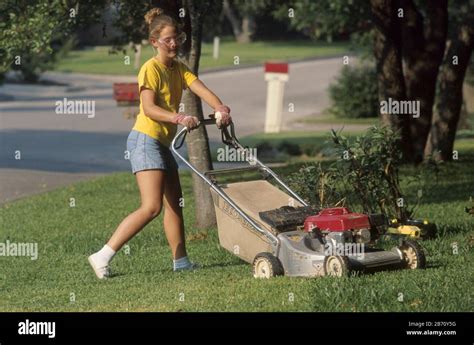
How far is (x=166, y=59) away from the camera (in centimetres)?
1003

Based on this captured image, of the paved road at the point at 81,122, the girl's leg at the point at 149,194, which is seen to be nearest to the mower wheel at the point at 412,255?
the girl's leg at the point at 149,194

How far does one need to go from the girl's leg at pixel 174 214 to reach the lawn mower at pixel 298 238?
261 millimetres

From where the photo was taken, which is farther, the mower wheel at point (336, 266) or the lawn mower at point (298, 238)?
the lawn mower at point (298, 238)

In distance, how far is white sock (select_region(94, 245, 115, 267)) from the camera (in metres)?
10.2

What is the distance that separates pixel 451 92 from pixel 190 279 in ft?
33.5

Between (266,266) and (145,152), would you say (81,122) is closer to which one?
(145,152)

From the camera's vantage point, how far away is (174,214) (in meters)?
10.4

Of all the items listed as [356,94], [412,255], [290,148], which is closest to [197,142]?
[412,255]

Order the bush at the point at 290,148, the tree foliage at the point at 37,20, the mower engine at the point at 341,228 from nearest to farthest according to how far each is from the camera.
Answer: the mower engine at the point at 341,228, the tree foliage at the point at 37,20, the bush at the point at 290,148

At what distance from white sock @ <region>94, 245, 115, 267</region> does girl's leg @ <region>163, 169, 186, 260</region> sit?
1.57 ft

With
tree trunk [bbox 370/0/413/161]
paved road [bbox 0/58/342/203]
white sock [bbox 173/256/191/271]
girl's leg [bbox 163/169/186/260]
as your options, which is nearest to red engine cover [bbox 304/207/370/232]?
girl's leg [bbox 163/169/186/260]

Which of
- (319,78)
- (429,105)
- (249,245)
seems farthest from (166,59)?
(319,78)

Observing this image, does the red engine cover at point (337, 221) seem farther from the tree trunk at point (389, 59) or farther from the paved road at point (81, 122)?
the paved road at point (81, 122)

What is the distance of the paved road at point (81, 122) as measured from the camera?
20.7m
